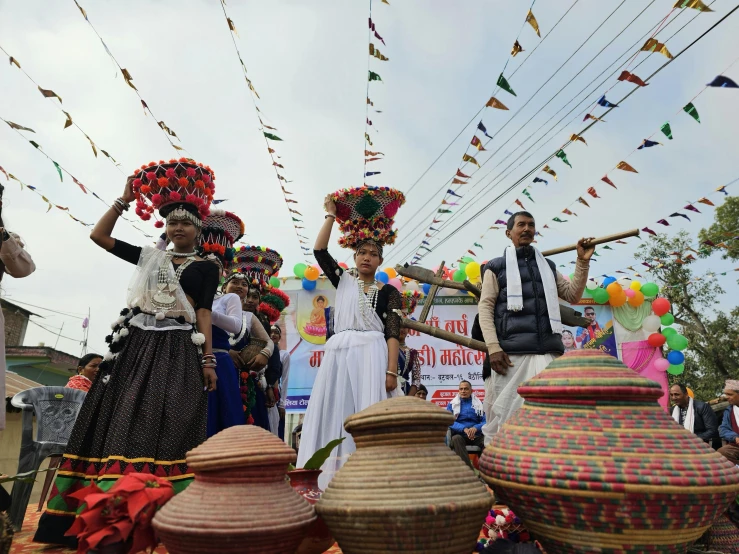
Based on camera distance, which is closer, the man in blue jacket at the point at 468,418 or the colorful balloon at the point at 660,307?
the man in blue jacket at the point at 468,418

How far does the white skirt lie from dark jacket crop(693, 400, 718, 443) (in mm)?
5981

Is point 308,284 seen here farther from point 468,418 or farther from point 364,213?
point 364,213

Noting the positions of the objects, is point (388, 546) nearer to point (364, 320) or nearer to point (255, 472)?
point (255, 472)

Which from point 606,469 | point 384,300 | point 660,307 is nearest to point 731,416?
point 660,307

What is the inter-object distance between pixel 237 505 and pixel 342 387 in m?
2.27

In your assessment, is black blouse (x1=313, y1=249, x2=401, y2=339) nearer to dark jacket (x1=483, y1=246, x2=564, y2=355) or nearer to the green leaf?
dark jacket (x1=483, y1=246, x2=564, y2=355)

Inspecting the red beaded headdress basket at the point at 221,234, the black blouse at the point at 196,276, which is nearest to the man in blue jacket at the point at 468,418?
the red beaded headdress basket at the point at 221,234

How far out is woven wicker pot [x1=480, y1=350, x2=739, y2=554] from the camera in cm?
96

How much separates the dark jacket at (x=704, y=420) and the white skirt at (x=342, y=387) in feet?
19.6

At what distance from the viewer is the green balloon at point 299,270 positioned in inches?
452

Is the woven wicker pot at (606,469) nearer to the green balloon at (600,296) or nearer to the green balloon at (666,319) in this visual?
the green balloon at (600,296)

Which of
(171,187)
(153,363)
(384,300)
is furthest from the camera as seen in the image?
(384,300)

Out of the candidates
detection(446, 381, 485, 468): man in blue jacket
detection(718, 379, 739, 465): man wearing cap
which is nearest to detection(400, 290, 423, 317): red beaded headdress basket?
detection(446, 381, 485, 468): man in blue jacket

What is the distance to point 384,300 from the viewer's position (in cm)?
354
